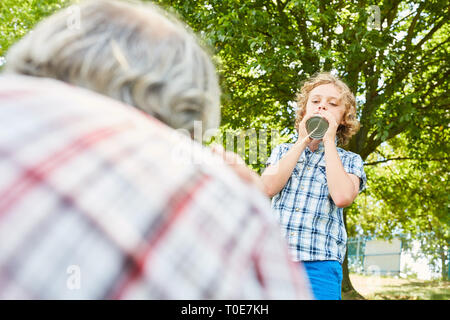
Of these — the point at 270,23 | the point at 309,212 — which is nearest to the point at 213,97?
the point at 309,212

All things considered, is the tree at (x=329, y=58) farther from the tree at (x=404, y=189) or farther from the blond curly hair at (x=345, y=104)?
the blond curly hair at (x=345, y=104)

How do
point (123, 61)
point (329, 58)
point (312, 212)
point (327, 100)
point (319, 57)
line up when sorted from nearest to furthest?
point (123, 61)
point (312, 212)
point (327, 100)
point (329, 58)
point (319, 57)

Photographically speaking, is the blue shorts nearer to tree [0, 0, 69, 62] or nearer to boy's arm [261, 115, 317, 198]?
boy's arm [261, 115, 317, 198]

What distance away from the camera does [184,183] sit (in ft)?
2.41

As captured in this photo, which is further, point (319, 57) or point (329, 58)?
point (319, 57)

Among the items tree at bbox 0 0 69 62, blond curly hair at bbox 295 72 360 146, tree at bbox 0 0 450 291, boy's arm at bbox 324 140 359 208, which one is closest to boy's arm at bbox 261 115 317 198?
boy's arm at bbox 324 140 359 208

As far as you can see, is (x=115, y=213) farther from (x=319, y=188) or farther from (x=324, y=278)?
(x=319, y=188)

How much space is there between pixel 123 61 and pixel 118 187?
299 millimetres

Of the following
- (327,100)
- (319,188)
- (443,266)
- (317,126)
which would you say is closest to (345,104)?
(327,100)

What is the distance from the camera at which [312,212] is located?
A: 230 centimetres

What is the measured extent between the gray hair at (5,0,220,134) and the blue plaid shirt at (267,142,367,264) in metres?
1.43

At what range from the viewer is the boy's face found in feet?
8.46

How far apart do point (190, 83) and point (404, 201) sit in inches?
463

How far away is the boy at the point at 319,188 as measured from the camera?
7.23 ft
